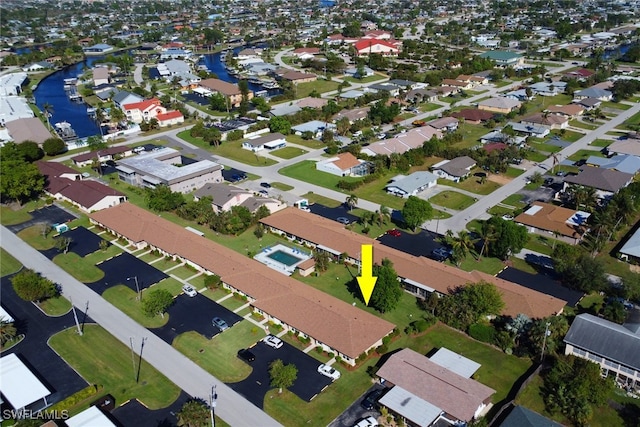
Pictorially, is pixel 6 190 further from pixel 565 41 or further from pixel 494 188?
pixel 565 41

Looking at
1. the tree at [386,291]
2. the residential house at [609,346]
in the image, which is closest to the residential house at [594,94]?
the residential house at [609,346]

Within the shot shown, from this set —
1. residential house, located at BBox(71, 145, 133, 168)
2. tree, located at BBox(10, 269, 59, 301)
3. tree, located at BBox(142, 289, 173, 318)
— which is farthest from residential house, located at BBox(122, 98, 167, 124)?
tree, located at BBox(142, 289, 173, 318)

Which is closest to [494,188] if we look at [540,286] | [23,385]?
[540,286]

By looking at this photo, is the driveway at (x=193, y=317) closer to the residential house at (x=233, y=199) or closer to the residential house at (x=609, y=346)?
the residential house at (x=233, y=199)

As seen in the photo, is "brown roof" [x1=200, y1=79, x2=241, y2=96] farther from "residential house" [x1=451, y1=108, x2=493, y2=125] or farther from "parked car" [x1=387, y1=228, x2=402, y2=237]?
"parked car" [x1=387, y1=228, x2=402, y2=237]

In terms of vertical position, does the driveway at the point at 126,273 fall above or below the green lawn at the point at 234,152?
above

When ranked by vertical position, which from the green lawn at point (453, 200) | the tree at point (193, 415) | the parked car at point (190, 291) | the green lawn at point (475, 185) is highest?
the tree at point (193, 415)

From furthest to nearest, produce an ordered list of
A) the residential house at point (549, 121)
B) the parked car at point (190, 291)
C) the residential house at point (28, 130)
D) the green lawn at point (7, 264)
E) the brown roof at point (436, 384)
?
the residential house at point (549, 121) → the residential house at point (28, 130) → the green lawn at point (7, 264) → the parked car at point (190, 291) → the brown roof at point (436, 384)
